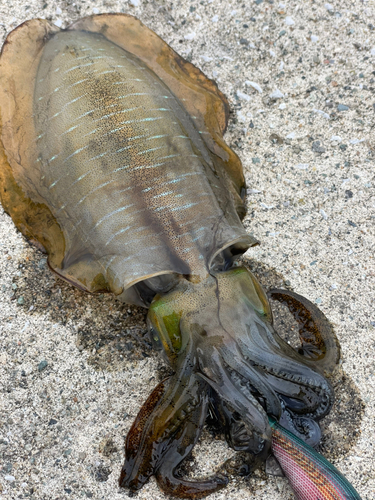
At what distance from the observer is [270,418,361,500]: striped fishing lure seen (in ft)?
8.25

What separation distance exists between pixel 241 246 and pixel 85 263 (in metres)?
0.99

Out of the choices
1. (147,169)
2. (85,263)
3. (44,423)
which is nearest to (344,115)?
(147,169)

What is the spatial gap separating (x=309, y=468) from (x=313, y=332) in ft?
2.77

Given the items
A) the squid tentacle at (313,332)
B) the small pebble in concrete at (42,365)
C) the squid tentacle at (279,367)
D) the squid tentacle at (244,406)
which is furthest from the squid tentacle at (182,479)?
the small pebble in concrete at (42,365)

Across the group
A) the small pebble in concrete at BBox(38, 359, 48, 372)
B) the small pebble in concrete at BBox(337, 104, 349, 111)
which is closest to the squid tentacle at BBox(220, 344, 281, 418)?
the small pebble in concrete at BBox(38, 359, 48, 372)

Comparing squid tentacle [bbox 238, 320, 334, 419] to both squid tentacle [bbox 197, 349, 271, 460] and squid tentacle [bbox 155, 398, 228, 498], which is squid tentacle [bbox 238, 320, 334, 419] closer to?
squid tentacle [bbox 197, 349, 271, 460]

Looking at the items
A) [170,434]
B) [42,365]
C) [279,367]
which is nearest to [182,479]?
[170,434]

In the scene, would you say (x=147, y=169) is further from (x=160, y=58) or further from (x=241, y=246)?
(x=160, y=58)

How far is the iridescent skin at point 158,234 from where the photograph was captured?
255 cm

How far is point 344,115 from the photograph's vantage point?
3.65m

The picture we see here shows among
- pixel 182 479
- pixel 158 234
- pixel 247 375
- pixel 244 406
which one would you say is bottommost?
pixel 182 479

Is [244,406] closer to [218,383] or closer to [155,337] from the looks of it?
[218,383]

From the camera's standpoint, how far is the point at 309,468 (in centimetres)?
254

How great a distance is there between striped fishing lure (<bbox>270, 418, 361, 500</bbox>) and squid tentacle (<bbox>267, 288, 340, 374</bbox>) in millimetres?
505
